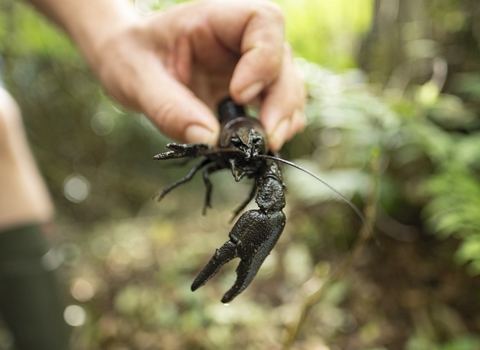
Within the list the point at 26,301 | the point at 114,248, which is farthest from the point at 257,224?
the point at 114,248

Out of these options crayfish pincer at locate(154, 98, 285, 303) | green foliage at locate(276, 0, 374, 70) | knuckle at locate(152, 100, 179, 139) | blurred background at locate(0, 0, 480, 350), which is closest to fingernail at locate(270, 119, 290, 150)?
crayfish pincer at locate(154, 98, 285, 303)

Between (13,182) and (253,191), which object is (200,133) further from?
(13,182)

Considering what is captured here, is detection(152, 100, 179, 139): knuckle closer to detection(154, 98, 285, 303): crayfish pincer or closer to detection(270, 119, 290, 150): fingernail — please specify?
detection(154, 98, 285, 303): crayfish pincer

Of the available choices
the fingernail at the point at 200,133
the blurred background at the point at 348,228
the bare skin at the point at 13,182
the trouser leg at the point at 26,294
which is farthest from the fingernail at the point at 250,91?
the trouser leg at the point at 26,294

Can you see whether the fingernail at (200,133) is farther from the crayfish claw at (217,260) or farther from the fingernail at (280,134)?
the crayfish claw at (217,260)

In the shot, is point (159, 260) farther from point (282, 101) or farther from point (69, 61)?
point (69, 61)
